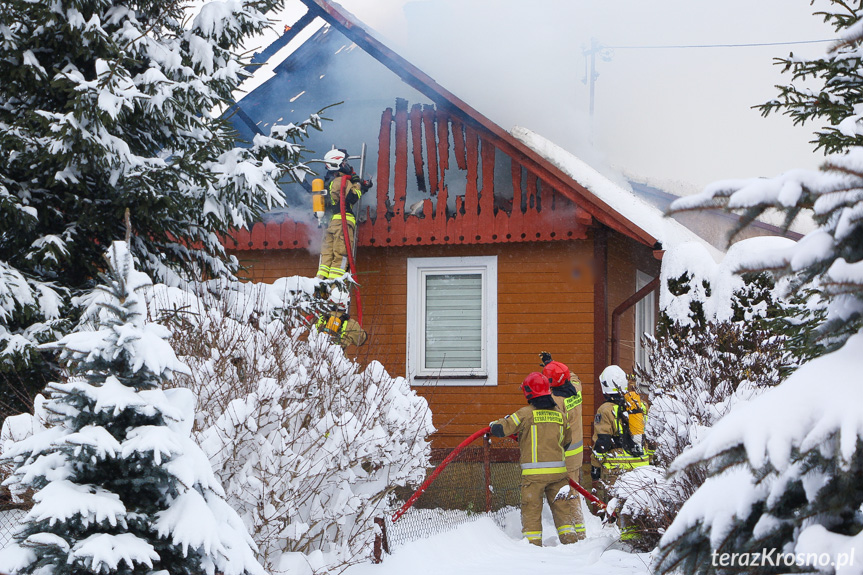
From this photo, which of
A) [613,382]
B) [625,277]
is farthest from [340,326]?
[625,277]

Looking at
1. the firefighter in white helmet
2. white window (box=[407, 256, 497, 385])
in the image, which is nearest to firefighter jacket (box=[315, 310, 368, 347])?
the firefighter in white helmet

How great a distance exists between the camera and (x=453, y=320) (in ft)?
37.7

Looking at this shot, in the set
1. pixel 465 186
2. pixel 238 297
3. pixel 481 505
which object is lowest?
pixel 481 505

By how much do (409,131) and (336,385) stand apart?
675 cm

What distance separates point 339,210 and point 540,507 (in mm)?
4659

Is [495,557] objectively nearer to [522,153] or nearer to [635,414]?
[635,414]

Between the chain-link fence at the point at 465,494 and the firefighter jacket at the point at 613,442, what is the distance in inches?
43.9

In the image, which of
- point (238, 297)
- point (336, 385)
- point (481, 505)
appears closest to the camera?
point (336, 385)

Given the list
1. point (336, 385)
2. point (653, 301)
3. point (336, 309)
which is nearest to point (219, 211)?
point (336, 309)

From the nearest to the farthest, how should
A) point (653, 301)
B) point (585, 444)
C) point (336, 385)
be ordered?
1. point (336, 385)
2. point (585, 444)
3. point (653, 301)

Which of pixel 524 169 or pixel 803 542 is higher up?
pixel 524 169

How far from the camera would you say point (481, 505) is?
9367mm

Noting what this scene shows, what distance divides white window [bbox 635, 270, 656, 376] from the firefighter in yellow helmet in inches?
171

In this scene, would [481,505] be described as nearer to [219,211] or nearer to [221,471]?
[219,211]
